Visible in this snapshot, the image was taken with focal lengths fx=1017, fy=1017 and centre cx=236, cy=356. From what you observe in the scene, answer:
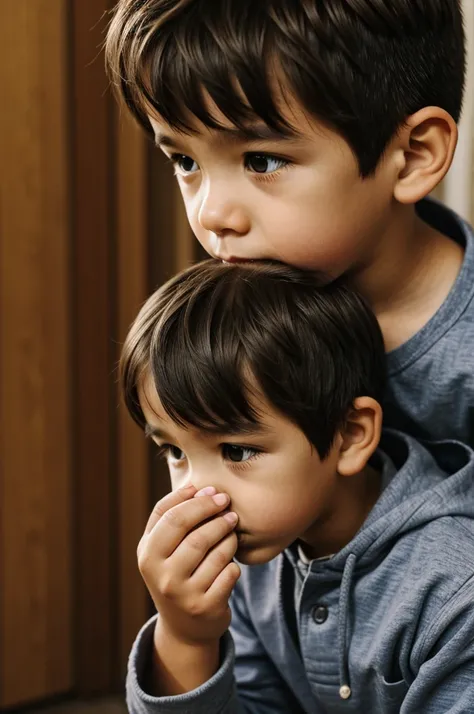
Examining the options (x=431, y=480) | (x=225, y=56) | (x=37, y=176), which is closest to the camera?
(x=225, y=56)

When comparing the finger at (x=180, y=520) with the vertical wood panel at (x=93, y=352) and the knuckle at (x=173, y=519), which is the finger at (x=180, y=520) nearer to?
the knuckle at (x=173, y=519)

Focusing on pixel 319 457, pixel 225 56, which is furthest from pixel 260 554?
pixel 225 56

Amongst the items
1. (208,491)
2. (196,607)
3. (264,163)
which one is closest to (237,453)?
(208,491)

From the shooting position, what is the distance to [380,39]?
0.89 m

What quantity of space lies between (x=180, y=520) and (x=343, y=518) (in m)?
0.20

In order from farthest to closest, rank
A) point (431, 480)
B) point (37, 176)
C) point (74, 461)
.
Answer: point (74, 461), point (37, 176), point (431, 480)

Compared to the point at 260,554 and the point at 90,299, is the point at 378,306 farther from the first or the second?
the point at 90,299

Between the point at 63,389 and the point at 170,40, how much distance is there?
3.62ft

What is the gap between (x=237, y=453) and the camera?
91 cm

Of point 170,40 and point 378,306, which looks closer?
point 170,40

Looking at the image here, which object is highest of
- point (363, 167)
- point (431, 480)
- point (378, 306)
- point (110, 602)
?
point (363, 167)

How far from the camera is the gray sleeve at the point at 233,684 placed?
97cm

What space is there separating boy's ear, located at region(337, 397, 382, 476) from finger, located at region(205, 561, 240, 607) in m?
0.14

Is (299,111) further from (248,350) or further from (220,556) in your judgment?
(220,556)
